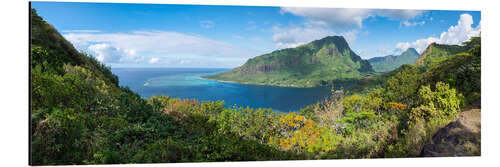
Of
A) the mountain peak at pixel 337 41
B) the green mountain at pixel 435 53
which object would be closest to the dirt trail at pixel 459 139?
the green mountain at pixel 435 53

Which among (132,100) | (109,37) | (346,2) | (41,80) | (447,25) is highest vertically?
(346,2)


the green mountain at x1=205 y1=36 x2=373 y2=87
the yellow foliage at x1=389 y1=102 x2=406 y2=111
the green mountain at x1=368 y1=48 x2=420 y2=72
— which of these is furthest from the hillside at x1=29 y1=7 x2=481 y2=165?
the green mountain at x1=205 y1=36 x2=373 y2=87

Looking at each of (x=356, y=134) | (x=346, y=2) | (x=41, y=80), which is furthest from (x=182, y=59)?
(x=356, y=134)

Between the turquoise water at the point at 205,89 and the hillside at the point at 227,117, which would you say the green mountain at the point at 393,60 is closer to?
the hillside at the point at 227,117

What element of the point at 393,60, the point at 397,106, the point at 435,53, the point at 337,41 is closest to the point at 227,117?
the point at 337,41

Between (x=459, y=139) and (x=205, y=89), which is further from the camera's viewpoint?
(x=205, y=89)

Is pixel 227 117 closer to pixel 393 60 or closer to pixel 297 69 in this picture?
pixel 297 69

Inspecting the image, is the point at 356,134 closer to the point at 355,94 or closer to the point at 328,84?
the point at 355,94
